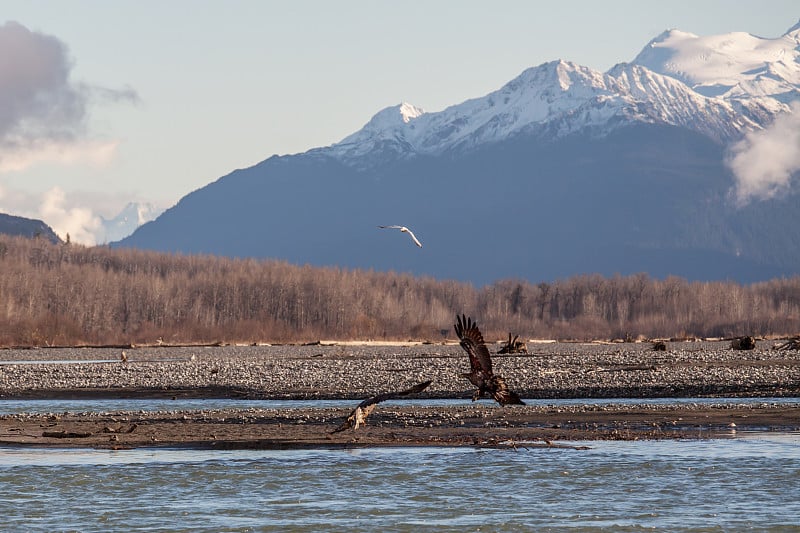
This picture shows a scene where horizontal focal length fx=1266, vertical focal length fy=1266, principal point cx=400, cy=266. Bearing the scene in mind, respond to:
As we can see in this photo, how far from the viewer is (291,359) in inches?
2977

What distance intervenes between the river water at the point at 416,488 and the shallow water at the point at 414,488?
0.12 ft

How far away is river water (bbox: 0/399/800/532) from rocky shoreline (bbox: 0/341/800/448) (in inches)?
71.4

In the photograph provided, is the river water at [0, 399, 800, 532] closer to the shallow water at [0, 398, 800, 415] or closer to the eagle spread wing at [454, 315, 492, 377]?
the eagle spread wing at [454, 315, 492, 377]

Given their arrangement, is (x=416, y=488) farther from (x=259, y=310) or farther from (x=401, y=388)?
(x=259, y=310)

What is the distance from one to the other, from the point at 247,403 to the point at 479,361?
21.0 metres

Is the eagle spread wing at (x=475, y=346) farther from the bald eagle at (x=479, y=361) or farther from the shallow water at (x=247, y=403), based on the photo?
the shallow water at (x=247, y=403)

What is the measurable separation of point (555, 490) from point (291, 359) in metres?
51.5

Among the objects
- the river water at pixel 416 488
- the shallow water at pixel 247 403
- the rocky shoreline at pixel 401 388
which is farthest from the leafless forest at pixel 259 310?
the river water at pixel 416 488

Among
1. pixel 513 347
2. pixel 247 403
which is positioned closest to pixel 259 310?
pixel 513 347

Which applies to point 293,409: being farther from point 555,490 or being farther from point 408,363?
point 408,363

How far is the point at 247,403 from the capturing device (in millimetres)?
44594

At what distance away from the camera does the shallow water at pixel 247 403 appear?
1610 inches

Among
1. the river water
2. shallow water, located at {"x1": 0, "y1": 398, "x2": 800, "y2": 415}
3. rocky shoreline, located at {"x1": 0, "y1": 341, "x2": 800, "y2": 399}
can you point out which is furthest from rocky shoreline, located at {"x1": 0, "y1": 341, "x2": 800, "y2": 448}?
the river water

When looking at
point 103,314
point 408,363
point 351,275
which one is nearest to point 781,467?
point 408,363
